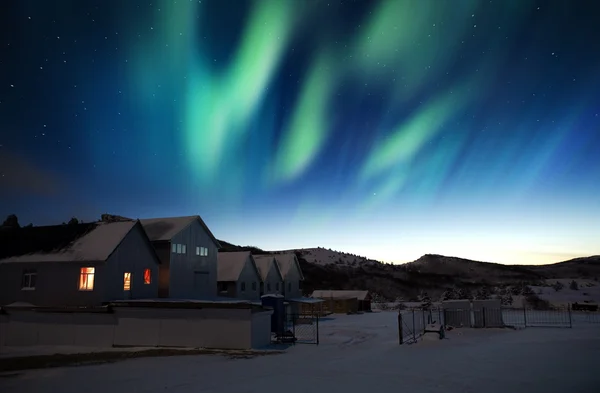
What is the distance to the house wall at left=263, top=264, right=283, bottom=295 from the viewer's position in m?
60.0

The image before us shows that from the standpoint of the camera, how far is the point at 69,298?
107 ft

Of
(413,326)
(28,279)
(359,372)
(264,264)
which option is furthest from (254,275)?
(359,372)

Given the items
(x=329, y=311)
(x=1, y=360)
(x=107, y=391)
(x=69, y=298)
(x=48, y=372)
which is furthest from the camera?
(x=329, y=311)

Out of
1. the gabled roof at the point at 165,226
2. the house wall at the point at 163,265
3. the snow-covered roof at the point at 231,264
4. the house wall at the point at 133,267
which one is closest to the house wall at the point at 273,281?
the snow-covered roof at the point at 231,264

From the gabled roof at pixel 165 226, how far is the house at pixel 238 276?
854cm

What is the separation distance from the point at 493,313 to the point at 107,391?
106 feet

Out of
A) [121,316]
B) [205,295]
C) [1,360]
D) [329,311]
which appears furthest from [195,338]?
[329,311]

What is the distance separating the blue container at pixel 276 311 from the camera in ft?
110

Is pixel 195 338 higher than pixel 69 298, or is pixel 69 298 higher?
pixel 69 298

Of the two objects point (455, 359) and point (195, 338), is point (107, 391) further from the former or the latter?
point (455, 359)

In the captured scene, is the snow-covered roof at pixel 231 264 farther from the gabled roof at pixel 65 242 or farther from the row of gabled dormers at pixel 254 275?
the gabled roof at pixel 65 242

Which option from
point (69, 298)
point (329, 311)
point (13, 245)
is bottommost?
point (329, 311)

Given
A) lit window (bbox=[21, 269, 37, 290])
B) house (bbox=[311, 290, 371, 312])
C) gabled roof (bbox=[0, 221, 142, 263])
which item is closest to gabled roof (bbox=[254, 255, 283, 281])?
house (bbox=[311, 290, 371, 312])

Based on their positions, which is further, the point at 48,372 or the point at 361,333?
the point at 361,333
